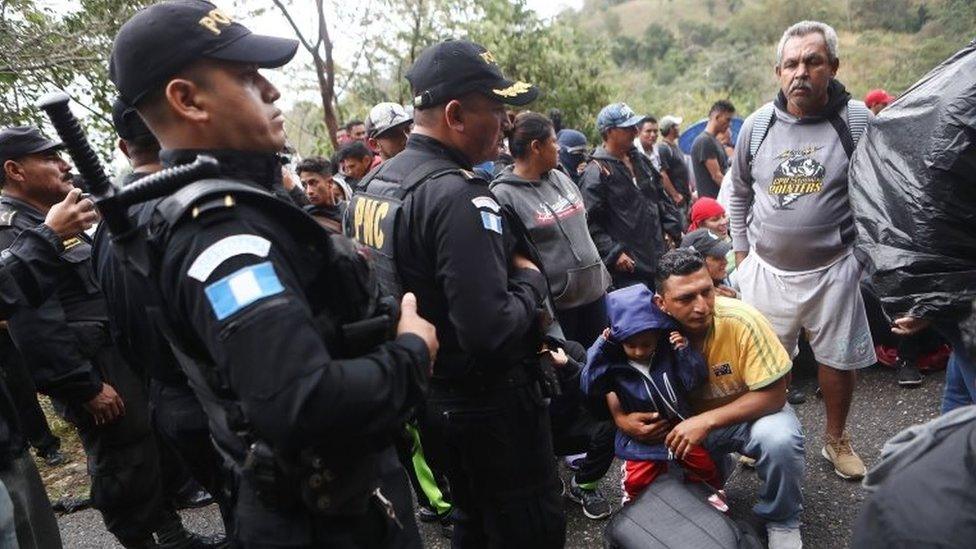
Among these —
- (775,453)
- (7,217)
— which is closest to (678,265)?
(775,453)

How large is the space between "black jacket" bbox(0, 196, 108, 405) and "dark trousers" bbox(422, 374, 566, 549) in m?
1.66

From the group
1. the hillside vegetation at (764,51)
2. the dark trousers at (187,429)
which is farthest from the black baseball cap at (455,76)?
the hillside vegetation at (764,51)

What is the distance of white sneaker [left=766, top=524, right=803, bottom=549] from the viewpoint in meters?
2.50

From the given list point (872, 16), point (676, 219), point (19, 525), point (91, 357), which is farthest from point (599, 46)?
point (872, 16)

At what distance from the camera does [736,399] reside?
2508mm

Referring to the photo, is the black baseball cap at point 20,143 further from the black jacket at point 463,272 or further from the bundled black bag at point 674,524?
the bundled black bag at point 674,524

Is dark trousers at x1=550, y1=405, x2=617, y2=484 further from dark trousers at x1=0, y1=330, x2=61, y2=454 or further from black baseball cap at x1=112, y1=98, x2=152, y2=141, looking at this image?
dark trousers at x1=0, y1=330, x2=61, y2=454

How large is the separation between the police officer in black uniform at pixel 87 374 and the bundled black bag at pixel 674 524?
209 centimetres

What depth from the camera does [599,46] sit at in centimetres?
1260

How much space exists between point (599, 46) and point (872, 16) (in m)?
26.7

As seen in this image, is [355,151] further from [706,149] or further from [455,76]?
[706,149]

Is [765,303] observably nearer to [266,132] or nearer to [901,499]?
[901,499]

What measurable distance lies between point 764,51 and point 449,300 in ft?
111

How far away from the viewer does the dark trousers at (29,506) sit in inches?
84.4
